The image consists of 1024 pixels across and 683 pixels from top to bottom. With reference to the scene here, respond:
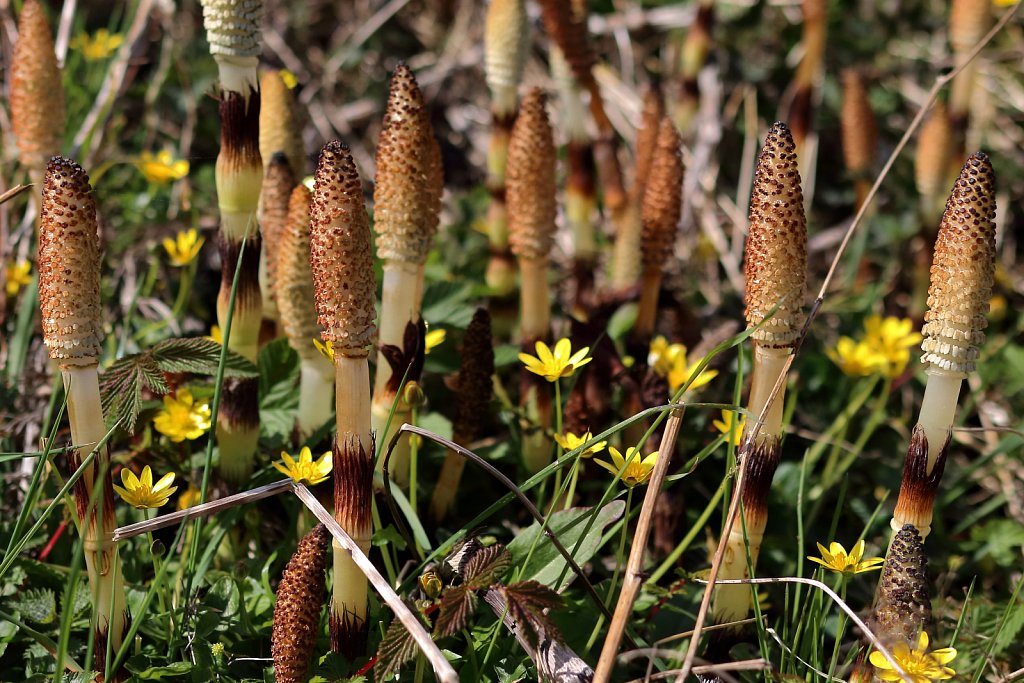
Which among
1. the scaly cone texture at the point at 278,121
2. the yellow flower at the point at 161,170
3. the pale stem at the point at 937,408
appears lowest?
the pale stem at the point at 937,408

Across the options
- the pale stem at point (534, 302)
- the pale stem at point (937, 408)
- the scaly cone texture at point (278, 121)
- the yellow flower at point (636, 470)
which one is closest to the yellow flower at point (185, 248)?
the scaly cone texture at point (278, 121)

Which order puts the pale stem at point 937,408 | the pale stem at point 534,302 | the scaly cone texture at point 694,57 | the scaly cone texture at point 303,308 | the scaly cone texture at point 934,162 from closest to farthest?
1. the pale stem at point 937,408
2. the scaly cone texture at point 303,308
3. the pale stem at point 534,302
4. the scaly cone texture at point 934,162
5. the scaly cone texture at point 694,57

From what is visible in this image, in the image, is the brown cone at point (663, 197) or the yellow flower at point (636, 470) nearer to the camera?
the yellow flower at point (636, 470)

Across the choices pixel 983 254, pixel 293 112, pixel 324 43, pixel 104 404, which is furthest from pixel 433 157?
pixel 324 43

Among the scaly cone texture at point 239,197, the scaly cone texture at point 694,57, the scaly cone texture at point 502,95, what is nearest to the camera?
the scaly cone texture at point 239,197

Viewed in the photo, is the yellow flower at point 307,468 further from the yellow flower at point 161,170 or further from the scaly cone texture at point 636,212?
the yellow flower at point 161,170

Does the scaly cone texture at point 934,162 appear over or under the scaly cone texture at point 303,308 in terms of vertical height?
over

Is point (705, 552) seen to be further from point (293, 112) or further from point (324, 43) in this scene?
point (324, 43)
